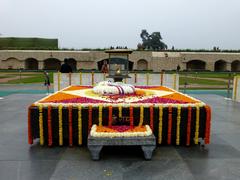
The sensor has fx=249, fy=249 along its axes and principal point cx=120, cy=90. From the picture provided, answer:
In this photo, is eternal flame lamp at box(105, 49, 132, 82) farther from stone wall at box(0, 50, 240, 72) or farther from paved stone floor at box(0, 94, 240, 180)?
stone wall at box(0, 50, 240, 72)

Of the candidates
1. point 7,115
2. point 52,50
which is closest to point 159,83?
point 7,115

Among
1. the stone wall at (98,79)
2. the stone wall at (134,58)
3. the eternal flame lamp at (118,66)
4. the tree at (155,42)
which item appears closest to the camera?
the eternal flame lamp at (118,66)

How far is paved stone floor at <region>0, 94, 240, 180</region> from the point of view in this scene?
4203 mm

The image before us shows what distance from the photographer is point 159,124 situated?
5.55 m

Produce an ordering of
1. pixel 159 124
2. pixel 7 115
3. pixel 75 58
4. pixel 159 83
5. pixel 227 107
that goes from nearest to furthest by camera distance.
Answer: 1. pixel 159 124
2. pixel 7 115
3. pixel 227 107
4. pixel 159 83
5. pixel 75 58

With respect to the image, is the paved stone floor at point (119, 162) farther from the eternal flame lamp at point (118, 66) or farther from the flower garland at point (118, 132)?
the eternal flame lamp at point (118, 66)

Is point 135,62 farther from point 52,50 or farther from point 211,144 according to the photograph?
point 211,144

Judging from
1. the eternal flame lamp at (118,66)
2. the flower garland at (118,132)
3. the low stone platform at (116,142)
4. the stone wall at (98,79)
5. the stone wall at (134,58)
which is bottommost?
the low stone platform at (116,142)

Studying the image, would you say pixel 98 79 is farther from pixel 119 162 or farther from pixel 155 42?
pixel 155 42

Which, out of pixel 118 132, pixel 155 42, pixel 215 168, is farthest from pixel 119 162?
pixel 155 42

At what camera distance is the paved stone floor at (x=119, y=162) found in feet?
13.8

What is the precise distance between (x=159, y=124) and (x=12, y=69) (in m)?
43.1

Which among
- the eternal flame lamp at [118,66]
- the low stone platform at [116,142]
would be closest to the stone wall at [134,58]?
the eternal flame lamp at [118,66]

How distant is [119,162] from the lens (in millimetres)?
4719
